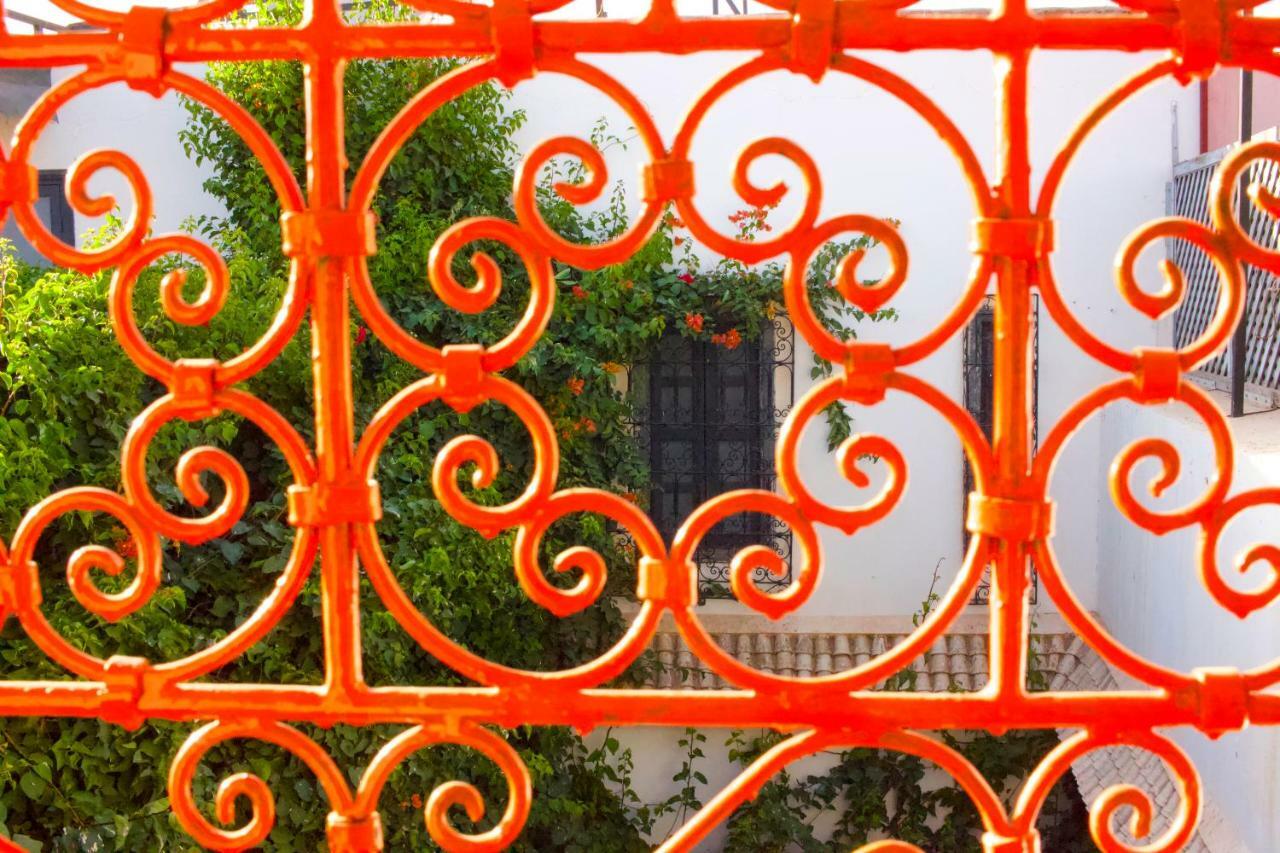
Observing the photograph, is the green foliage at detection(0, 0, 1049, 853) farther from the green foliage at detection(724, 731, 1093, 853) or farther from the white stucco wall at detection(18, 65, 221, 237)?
the white stucco wall at detection(18, 65, 221, 237)

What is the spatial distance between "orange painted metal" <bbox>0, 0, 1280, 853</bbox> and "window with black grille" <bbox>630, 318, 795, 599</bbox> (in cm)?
532

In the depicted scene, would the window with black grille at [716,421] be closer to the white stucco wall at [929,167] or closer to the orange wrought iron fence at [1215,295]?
the white stucco wall at [929,167]

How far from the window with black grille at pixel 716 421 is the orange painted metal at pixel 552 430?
5318 millimetres

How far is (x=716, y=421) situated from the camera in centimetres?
631

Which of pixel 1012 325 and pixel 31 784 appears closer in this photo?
pixel 1012 325

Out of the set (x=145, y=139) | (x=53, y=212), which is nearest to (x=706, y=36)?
(x=145, y=139)

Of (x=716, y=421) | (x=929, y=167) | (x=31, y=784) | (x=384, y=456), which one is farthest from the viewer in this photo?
(x=716, y=421)

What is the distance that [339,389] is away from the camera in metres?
0.94

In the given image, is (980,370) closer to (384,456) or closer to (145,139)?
(384,456)

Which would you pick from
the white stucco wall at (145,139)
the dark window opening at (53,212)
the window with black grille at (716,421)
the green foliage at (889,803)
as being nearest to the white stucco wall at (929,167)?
the window with black grille at (716,421)

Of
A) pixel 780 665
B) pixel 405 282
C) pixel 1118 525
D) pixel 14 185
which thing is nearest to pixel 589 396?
pixel 405 282

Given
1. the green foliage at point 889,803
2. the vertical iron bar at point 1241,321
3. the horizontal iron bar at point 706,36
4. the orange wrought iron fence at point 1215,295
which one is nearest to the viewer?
the horizontal iron bar at point 706,36

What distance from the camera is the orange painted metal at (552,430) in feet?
2.94

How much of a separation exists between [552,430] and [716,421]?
17.8 ft
